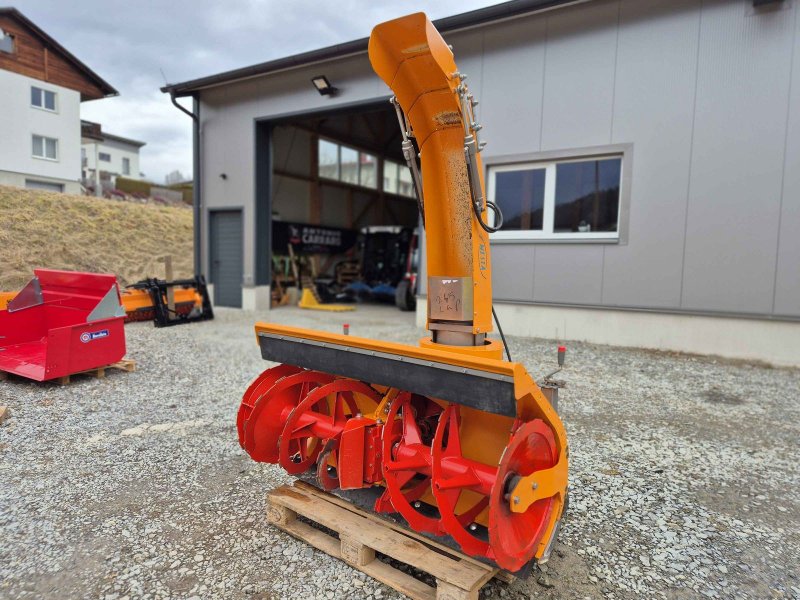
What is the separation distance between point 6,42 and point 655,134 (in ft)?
78.3

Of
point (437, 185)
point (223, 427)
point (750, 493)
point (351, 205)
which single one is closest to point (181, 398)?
point (223, 427)

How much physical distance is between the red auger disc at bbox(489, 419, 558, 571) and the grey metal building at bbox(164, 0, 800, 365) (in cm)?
603

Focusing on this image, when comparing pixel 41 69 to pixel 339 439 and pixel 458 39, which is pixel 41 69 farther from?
pixel 339 439

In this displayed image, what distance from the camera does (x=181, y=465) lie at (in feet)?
10.8

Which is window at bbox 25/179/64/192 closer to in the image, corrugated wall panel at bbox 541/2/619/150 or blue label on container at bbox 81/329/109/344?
blue label on container at bbox 81/329/109/344

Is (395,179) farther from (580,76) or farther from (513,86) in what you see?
(580,76)

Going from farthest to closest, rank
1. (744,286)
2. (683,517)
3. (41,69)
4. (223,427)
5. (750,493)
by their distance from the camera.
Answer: (41,69) → (744,286) → (223,427) → (750,493) → (683,517)

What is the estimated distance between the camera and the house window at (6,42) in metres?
18.6

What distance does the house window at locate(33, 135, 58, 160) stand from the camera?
19.8 m

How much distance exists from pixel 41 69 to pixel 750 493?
87.0 ft

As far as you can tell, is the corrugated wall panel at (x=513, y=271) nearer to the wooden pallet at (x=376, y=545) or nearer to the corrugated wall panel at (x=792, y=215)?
the corrugated wall panel at (x=792, y=215)

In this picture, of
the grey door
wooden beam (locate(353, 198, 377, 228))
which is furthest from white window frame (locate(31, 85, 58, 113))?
wooden beam (locate(353, 198, 377, 228))

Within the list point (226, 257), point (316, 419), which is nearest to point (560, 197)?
point (316, 419)

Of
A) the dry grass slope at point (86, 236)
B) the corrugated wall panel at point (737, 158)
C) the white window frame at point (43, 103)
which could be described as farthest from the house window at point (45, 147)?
the corrugated wall panel at point (737, 158)
